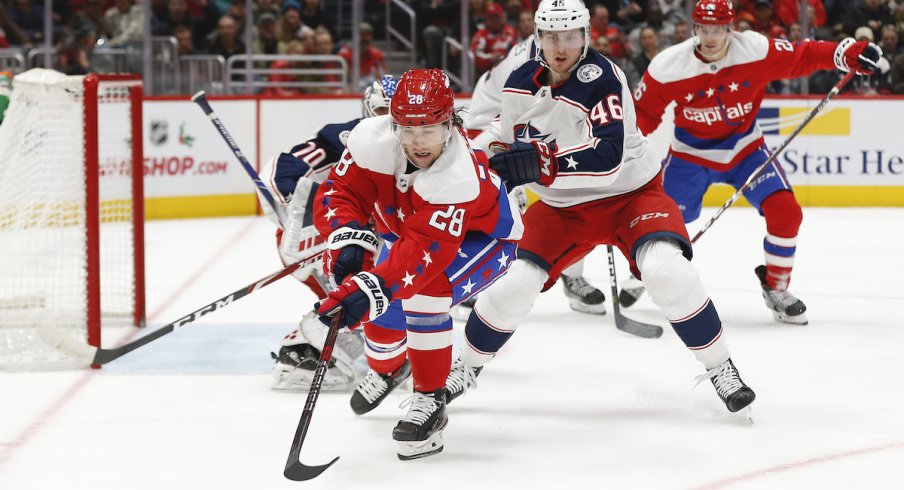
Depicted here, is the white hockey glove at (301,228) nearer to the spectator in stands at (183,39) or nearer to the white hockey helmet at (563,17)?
the white hockey helmet at (563,17)

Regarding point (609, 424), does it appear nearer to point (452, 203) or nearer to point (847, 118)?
point (452, 203)

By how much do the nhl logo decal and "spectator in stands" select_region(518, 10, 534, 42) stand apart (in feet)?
15.9

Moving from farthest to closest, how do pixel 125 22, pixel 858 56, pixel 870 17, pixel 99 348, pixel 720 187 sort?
1. pixel 125 22
2. pixel 870 17
3. pixel 720 187
4. pixel 858 56
5. pixel 99 348

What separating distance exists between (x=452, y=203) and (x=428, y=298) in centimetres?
27

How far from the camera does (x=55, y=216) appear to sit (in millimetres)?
4152

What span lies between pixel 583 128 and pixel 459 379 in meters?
0.73

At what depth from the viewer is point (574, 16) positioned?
302 cm

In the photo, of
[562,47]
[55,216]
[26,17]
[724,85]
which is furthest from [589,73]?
[26,17]

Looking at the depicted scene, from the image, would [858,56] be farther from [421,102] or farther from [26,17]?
[26,17]

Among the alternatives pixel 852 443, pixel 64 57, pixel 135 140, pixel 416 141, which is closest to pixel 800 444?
pixel 852 443

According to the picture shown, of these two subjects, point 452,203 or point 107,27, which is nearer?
point 452,203

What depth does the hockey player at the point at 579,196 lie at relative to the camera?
2.93 metres

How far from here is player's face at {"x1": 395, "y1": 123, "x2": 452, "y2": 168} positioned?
2555mm

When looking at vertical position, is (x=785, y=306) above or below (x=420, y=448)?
below
